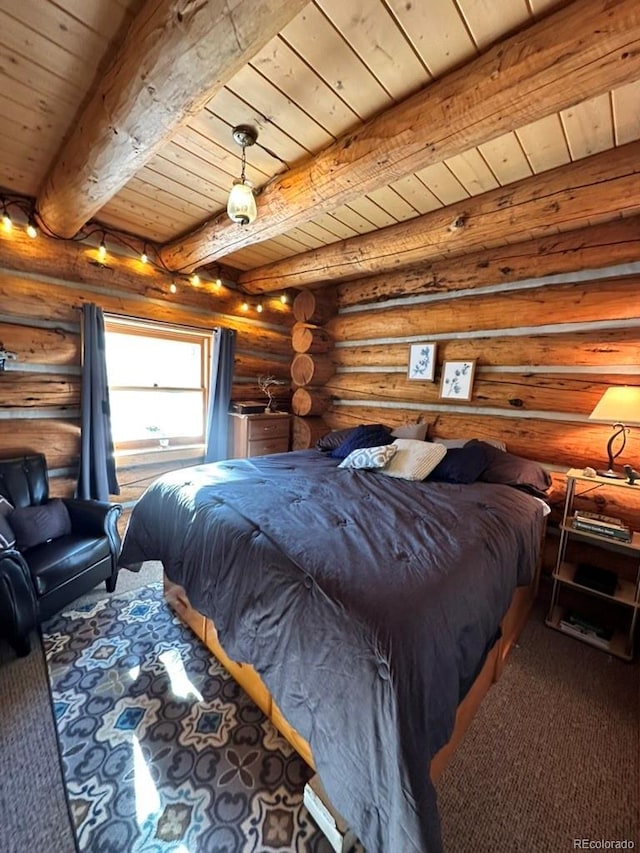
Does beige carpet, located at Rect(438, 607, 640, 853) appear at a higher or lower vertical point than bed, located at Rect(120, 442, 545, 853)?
lower

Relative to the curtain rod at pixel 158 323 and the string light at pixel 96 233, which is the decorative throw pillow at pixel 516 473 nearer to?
the curtain rod at pixel 158 323

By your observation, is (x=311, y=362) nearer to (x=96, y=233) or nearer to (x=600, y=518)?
(x=96, y=233)

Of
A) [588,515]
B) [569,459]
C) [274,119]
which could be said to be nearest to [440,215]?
[274,119]

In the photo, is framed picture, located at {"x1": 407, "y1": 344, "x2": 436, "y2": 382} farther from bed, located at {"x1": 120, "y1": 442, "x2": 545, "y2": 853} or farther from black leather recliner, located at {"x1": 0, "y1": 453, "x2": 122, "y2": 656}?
black leather recliner, located at {"x1": 0, "y1": 453, "x2": 122, "y2": 656}

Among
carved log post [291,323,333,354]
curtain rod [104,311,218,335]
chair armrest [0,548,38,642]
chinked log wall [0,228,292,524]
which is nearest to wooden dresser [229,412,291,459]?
chinked log wall [0,228,292,524]

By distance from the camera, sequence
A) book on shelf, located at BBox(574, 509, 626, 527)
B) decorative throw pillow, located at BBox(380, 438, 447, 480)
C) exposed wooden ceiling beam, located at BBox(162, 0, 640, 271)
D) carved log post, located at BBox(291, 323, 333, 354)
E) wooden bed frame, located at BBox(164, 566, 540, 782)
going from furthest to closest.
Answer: carved log post, located at BBox(291, 323, 333, 354)
decorative throw pillow, located at BBox(380, 438, 447, 480)
book on shelf, located at BBox(574, 509, 626, 527)
wooden bed frame, located at BBox(164, 566, 540, 782)
exposed wooden ceiling beam, located at BBox(162, 0, 640, 271)

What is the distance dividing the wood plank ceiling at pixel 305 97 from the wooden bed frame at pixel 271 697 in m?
2.45

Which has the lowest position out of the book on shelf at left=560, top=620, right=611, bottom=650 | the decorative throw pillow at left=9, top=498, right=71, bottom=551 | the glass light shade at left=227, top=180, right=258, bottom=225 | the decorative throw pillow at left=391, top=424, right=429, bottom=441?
the book on shelf at left=560, top=620, right=611, bottom=650

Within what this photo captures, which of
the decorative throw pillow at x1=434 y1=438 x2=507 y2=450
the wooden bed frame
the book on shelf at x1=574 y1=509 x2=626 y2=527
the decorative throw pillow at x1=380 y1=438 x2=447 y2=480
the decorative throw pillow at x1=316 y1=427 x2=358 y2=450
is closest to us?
the wooden bed frame

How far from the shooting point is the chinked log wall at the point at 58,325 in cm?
256

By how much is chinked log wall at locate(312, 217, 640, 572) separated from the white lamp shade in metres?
0.42

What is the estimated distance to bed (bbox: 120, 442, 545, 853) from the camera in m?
0.95

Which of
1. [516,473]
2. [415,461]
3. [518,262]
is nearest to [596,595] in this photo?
[516,473]

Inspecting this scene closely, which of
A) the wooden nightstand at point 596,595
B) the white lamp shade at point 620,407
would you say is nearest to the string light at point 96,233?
the white lamp shade at point 620,407
